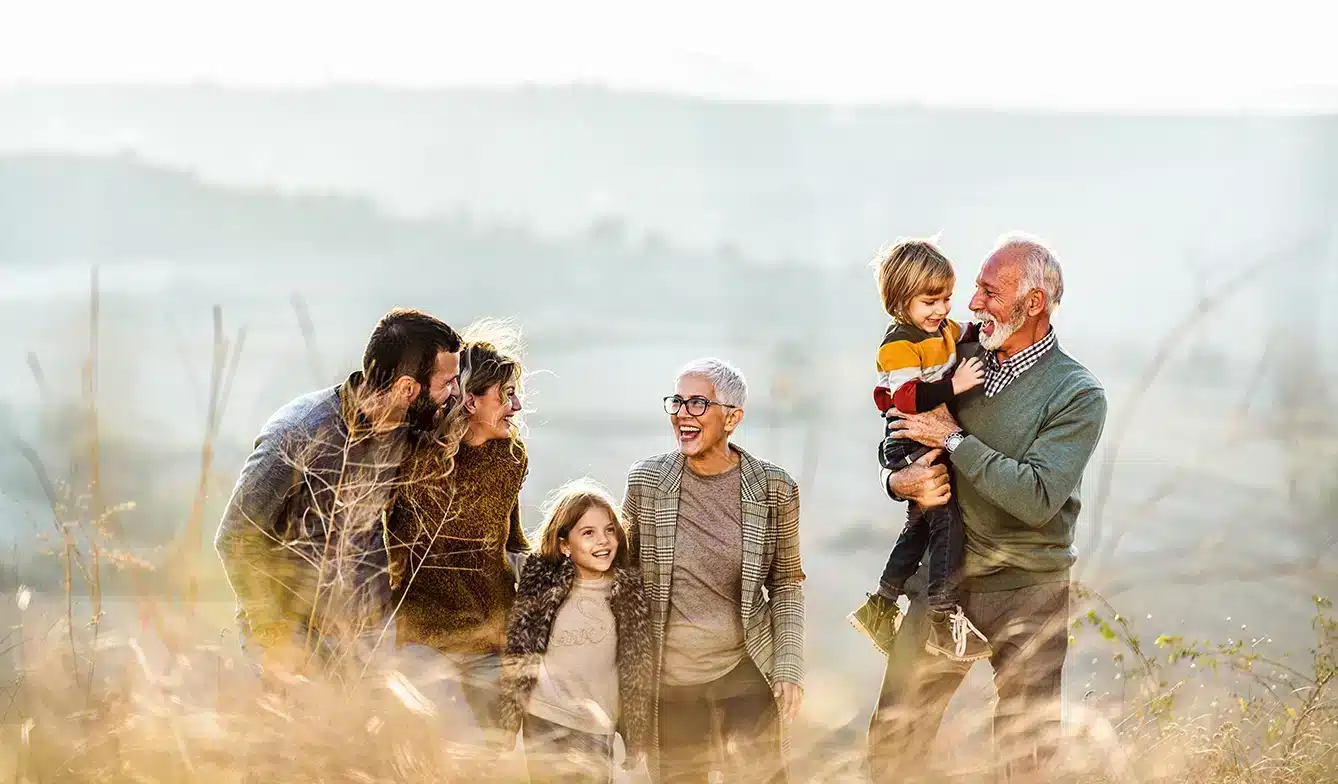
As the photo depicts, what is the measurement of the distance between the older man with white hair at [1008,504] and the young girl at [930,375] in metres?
0.06

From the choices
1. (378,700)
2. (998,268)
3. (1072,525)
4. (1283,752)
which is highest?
(998,268)

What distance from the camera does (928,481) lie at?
4.17m

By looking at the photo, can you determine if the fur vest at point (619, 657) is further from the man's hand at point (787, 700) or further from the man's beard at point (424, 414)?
the man's beard at point (424, 414)

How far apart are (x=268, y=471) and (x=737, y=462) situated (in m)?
1.52

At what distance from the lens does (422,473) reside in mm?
4258

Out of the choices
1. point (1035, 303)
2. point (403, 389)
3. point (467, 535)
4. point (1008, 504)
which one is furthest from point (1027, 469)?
point (403, 389)

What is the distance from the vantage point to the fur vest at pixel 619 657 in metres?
4.27

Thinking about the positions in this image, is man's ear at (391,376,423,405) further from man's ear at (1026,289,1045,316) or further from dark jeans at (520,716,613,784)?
man's ear at (1026,289,1045,316)

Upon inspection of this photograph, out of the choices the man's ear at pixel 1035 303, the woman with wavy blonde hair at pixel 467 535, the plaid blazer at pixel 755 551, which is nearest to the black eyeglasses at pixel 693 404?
the plaid blazer at pixel 755 551

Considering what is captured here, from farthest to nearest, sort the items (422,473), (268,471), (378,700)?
(422,473) < (268,471) < (378,700)

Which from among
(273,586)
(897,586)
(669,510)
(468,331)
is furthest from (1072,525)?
(273,586)

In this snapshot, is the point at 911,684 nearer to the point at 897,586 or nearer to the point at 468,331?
the point at 897,586

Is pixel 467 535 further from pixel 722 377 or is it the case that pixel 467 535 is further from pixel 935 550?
pixel 935 550

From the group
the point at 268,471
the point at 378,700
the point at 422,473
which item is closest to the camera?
the point at 378,700
